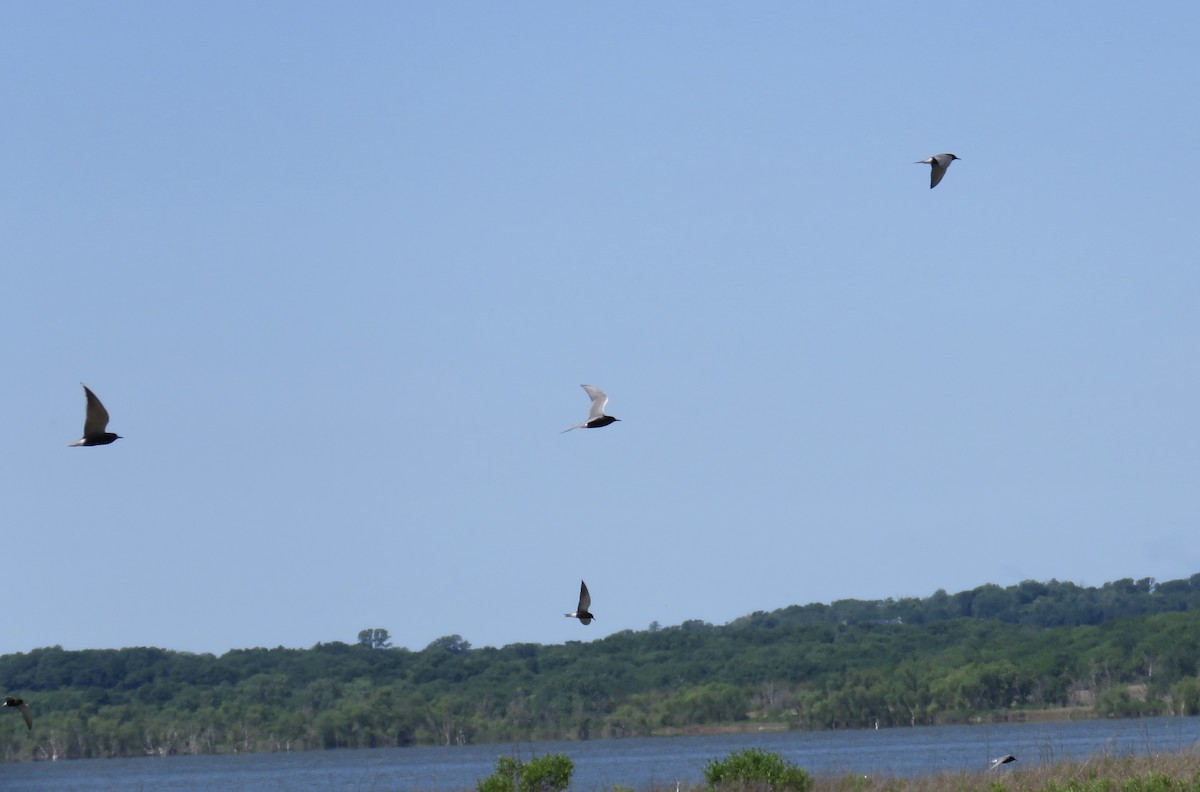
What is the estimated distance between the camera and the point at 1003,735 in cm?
8650

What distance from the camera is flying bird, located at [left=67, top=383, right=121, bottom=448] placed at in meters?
27.2

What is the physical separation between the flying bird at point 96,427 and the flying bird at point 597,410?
7.34 metres

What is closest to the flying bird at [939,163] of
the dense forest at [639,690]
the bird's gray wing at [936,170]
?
the bird's gray wing at [936,170]

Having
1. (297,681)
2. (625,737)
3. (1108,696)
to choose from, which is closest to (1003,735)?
(1108,696)

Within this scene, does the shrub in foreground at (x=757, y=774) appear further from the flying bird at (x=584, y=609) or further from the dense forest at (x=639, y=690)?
the dense forest at (x=639, y=690)

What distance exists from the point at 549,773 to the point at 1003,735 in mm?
57241

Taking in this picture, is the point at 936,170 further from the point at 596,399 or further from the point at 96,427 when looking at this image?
the point at 96,427

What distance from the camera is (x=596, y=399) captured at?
106ft

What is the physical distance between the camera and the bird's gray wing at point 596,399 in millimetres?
31752

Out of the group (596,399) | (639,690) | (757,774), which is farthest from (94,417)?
(639,690)

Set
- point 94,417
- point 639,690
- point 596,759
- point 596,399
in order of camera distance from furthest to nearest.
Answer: point 639,690, point 596,759, point 596,399, point 94,417

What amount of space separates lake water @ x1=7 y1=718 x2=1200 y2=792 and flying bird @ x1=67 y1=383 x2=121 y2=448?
3355cm

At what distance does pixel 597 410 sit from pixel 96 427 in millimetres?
8450

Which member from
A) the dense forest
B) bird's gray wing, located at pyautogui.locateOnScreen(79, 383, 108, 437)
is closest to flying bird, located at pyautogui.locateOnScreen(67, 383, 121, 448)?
bird's gray wing, located at pyautogui.locateOnScreen(79, 383, 108, 437)
